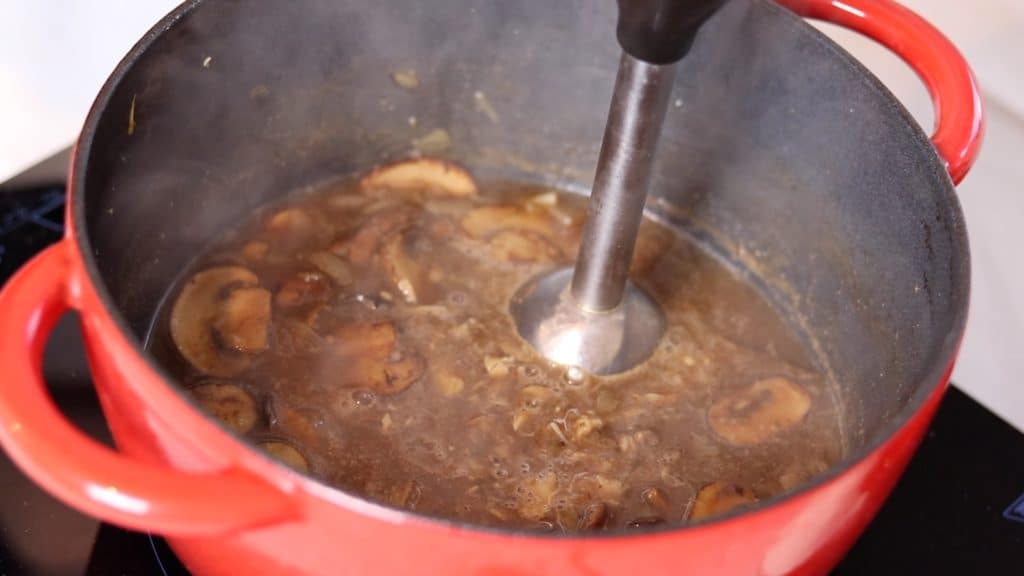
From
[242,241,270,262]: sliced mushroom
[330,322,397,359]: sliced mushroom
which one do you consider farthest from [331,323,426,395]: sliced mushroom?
[242,241,270,262]: sliced mushroom

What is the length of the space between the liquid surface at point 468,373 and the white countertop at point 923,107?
27 cm

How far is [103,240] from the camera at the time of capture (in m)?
0.71

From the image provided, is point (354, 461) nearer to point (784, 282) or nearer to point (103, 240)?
point (103, 240)

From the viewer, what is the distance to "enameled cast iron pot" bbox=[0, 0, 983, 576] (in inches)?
18.3

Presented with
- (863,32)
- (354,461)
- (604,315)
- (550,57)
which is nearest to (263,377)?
(354,461)

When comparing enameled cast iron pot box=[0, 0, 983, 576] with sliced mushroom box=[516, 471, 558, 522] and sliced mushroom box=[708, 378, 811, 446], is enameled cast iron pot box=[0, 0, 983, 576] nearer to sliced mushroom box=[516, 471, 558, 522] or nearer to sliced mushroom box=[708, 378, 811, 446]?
sliced mushroom box=[708, 378, 811, 446]

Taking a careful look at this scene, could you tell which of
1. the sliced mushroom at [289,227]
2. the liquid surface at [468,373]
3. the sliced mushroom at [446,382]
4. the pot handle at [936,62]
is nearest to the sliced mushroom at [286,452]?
the liquid surface at [468,373]

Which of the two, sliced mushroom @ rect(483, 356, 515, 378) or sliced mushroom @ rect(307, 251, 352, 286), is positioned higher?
sliced mushroom @ rect(483, 356, 515, 378)

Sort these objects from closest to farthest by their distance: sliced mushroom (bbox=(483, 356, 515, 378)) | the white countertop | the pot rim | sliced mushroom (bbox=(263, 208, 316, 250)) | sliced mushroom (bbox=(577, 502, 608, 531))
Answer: the pot rim → sliced mushroom (bbox=(577, 502, 608, 531)) → sliced mushroom (bbox=(483, 356, 515, 378)) → sliced mushroom (bbox=(263, 208, 316, 250)) → the white countertop

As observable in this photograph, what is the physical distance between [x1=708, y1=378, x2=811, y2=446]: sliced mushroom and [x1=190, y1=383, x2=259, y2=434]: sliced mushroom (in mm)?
315

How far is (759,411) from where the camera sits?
2.62 feet

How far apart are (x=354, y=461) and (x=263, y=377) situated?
98 millimetres

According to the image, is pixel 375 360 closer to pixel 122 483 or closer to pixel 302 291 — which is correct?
pixel 302 291

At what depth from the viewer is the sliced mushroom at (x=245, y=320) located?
2.57 feet
